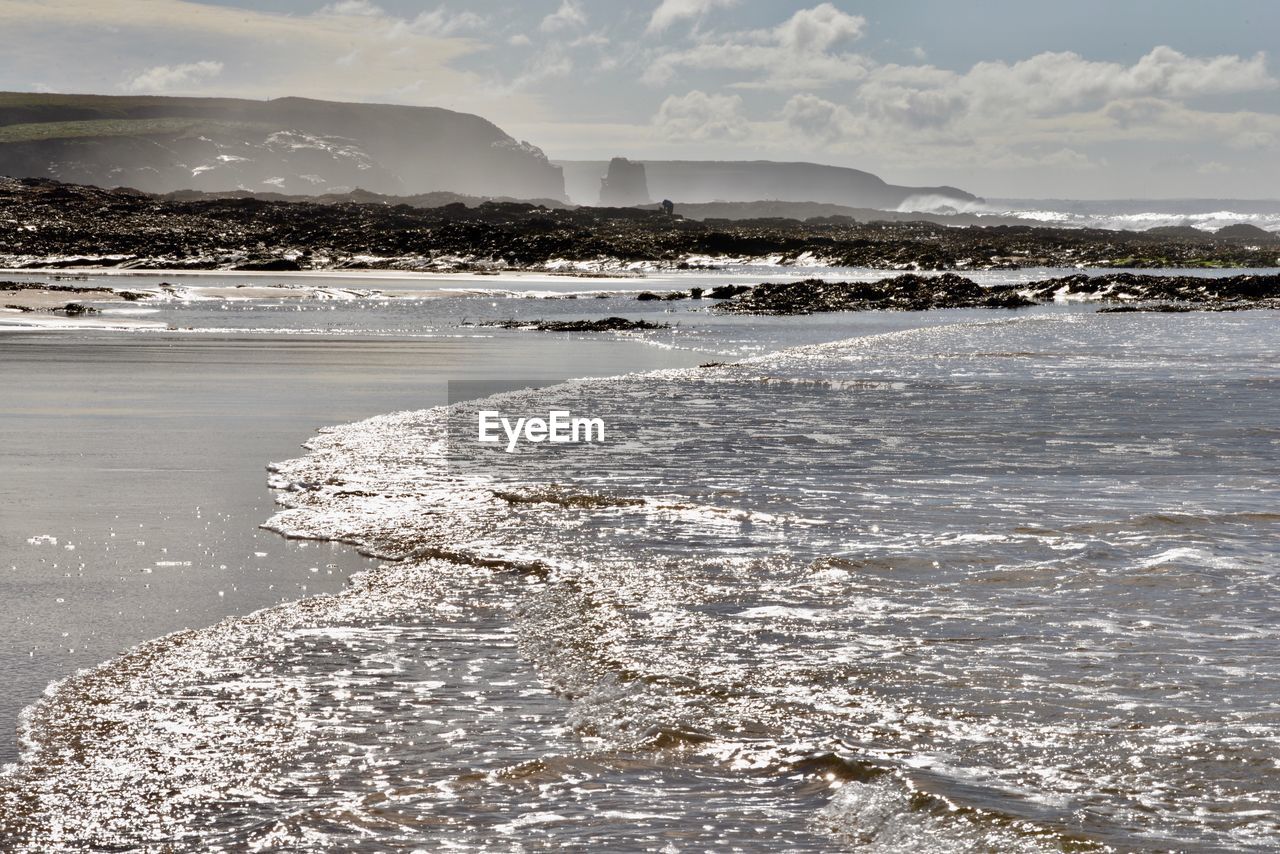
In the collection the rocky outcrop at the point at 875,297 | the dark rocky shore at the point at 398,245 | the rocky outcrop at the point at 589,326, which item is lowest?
the rocky outcrop at the point at 589,326

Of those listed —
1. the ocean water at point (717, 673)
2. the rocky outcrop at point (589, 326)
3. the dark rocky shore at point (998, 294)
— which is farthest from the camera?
the dark rocky shore at point (998, 294)

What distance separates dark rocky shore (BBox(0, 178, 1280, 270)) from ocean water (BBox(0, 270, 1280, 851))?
182 feet

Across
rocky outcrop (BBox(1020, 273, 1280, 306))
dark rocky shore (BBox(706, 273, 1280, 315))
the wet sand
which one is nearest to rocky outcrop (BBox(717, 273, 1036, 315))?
dark rocky shore (BBox(706, 273, 1280, 315))

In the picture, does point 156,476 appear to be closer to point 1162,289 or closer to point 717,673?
point 717,673

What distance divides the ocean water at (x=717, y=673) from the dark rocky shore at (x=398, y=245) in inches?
2179

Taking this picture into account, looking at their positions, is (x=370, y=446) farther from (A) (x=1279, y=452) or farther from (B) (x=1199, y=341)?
(B) (x=1199, y=341)

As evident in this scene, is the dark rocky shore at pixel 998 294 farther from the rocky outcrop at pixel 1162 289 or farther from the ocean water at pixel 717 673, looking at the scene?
the ocean water at pixel 717 673

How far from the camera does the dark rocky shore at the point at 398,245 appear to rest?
65000 millimetres

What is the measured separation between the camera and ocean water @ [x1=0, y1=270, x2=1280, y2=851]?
4.30m

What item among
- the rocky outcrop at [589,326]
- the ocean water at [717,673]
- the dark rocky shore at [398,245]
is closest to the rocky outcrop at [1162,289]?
the rocky outcrop at [589,326]

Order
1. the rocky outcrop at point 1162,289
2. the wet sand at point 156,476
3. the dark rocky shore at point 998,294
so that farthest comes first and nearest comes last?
the rocky outcrop at point 1162,289 < the dark rocky shore at point 998,294 < the wet sand at point 156,476

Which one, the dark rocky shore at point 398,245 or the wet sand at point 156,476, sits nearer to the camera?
the wet sand at point 156,476

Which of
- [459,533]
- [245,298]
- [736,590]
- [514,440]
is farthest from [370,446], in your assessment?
[245,298]

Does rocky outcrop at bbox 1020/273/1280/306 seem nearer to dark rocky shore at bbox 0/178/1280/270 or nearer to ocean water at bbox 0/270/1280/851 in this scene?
dark rocky shore at bbox 0/178/1280/270
